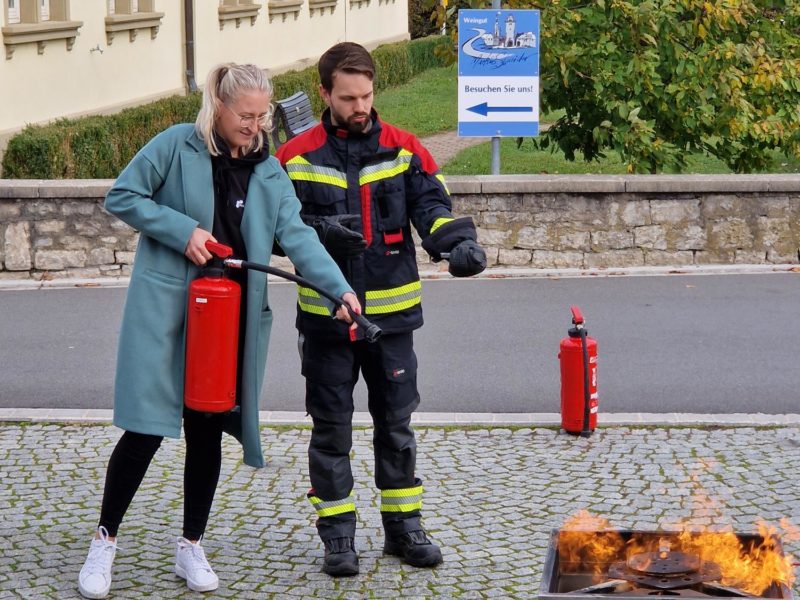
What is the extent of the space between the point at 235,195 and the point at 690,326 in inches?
243

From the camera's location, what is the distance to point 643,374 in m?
9.23

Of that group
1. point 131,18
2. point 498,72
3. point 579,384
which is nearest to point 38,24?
point 131,18

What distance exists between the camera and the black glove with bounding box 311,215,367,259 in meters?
5.22

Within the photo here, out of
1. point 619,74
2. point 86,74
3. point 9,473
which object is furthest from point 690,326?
point 86,74

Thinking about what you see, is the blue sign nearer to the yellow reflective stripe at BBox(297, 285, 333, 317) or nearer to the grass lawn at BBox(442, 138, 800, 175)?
the grass lawn at BBox(442, 138, 800, 175)

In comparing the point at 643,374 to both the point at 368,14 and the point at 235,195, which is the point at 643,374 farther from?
the point at 368,14

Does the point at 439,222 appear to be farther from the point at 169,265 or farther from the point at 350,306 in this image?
the point at 169,265

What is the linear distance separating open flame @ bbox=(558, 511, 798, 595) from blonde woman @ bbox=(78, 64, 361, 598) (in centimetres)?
120

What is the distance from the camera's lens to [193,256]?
4980 millimetres

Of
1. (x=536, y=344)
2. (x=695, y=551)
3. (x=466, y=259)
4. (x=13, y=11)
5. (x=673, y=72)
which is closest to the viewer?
(x=695, y=551)

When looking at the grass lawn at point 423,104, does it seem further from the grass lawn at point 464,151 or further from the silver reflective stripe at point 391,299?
the silver reflective stripe at point 391,299

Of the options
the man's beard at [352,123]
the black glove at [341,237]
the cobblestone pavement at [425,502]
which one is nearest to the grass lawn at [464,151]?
the cobblestone pavement at [425,502]

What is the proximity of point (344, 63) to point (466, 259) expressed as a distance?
827 millimetres

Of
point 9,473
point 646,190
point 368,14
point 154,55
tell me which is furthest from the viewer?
point 368,14
